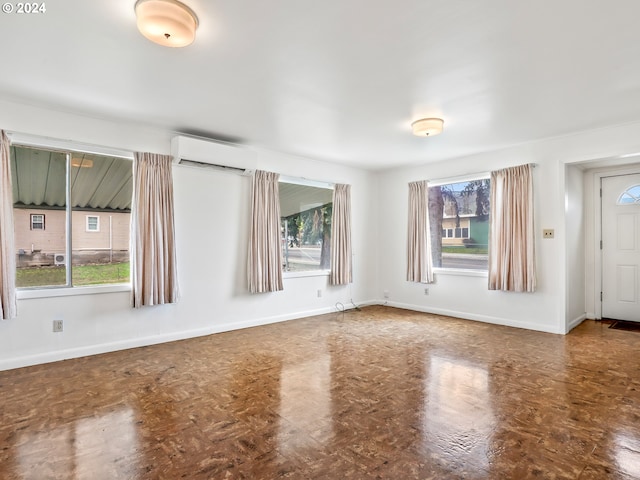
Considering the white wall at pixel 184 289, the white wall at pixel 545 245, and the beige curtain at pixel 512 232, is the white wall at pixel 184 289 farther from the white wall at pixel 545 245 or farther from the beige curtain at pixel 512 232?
the beige curtain at pixel 512 232

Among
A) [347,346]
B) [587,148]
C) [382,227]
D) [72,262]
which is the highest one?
[587,148]

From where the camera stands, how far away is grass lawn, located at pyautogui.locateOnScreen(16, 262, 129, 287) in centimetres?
361

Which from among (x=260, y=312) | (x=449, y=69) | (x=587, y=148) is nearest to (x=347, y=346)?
(x=260, y=312)

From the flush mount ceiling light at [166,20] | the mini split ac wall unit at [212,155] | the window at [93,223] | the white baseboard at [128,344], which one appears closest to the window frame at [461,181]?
the white baseboard at [128,344]

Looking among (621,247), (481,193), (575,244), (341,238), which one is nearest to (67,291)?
(341,238)

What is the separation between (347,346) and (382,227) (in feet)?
10.7

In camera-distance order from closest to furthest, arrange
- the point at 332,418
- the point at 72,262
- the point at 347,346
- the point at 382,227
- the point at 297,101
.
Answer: the point at 332,418 < the point at 297,101 < the point at 72,262 < the point at 347,346 < the point at 382,227

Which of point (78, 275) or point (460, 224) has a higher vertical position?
point (460, 224)

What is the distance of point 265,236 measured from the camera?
16.6 feet

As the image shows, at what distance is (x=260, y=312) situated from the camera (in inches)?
204

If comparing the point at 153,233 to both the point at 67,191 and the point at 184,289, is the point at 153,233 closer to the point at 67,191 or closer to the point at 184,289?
the point at 184,289

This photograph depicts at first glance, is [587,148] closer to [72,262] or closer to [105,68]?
[105,68]

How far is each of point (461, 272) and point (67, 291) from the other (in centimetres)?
536
